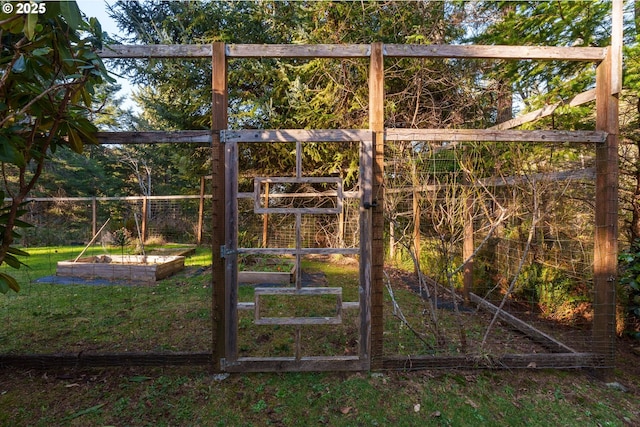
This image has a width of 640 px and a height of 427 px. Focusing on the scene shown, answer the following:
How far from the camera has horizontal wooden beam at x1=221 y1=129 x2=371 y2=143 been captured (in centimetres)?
263

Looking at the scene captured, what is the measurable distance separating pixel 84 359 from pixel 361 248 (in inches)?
112

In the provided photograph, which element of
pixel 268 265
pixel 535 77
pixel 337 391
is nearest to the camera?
pixel 337 391

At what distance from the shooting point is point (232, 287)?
2.66m

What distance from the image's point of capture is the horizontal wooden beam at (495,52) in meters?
2.66

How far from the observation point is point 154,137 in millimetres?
2617

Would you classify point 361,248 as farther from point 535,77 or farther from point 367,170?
point 535,77

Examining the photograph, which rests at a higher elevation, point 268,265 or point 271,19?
point 271,19

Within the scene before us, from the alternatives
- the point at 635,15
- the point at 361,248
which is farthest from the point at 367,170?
the point at 635,15

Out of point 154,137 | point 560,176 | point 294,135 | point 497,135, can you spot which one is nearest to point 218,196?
point 154,137

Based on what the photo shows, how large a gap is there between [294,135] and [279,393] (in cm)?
226

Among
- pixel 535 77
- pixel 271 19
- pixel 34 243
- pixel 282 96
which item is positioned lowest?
pixel 34 243

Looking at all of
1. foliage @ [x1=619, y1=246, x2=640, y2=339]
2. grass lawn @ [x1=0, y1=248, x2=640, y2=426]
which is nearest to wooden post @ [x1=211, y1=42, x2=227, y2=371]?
grass lawn @ [x1=0, y1=248, x2=640, y2=426]

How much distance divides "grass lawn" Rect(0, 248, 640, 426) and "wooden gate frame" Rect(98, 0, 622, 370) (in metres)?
0.20

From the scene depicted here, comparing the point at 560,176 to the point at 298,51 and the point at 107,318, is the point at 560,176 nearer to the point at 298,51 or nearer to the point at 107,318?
the point at 298,51
